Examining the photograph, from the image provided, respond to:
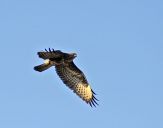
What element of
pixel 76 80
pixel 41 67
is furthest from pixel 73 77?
pixel 41 67

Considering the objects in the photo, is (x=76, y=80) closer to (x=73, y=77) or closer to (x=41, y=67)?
(x=73, y=77)

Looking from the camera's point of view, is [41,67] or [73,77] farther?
[73,77]

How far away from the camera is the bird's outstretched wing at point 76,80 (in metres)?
21.1

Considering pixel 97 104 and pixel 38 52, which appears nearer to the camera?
pixel 38 52

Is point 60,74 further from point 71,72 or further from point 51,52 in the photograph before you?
point 51,52

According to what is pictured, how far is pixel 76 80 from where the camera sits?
Result: 70.7ft

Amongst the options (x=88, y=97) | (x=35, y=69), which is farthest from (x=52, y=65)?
(x=88, y=97)

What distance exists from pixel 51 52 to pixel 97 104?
2676mm

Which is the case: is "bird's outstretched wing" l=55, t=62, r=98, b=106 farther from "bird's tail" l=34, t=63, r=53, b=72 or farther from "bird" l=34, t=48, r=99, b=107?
"bird's tail" l=34, t=63, r=53, b=72

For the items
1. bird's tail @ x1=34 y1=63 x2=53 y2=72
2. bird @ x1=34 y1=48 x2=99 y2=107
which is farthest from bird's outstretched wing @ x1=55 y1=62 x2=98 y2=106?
bird's tail @ x1=34 y1=63 x2=53 y2=72

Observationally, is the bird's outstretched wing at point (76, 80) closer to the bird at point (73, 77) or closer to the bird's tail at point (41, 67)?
the bird at point (73, 77)

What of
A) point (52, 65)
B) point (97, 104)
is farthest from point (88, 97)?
point (52, 65)

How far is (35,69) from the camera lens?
1975 cm

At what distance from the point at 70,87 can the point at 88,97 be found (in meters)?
0.63
